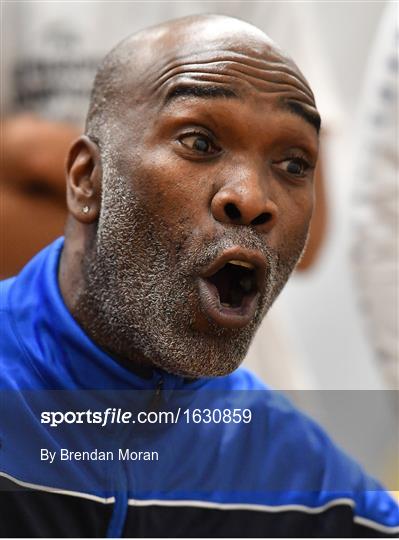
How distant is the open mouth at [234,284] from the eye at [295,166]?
10 centimetres

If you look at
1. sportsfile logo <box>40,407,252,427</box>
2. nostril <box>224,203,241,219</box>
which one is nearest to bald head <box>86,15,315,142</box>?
nostril <box>224,203,241,219</box>

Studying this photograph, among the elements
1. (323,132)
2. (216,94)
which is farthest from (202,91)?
(323,132)

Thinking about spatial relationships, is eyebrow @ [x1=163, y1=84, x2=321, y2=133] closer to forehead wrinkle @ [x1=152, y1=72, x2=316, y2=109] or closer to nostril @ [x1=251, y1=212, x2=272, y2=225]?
forehead wrinkle @ [x1=152, y1=72, x2=316, y2=109]

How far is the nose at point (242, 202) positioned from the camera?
87 centimetres

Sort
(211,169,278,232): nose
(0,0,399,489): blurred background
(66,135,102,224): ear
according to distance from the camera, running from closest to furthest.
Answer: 1. (211,169,278,232): nose
2. (66,135,102,224): ear
3. (0,0,399,489): blurred background

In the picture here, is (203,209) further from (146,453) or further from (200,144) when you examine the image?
(146,453)

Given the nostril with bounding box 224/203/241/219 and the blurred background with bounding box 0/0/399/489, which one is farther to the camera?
the blurred background with bounding box 0/0/399/489

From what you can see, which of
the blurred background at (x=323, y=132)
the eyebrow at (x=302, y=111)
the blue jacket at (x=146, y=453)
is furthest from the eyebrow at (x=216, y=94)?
the blurred background at (x=323, y=132)

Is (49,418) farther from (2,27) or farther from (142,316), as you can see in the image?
(2,27)

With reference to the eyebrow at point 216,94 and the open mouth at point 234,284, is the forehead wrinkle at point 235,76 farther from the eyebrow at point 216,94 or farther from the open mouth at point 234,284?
the open mouth at point 234,284

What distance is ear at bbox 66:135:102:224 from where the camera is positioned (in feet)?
3.26

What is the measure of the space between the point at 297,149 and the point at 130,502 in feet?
1.18

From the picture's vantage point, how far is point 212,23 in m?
0.97

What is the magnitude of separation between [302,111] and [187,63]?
11 cm
